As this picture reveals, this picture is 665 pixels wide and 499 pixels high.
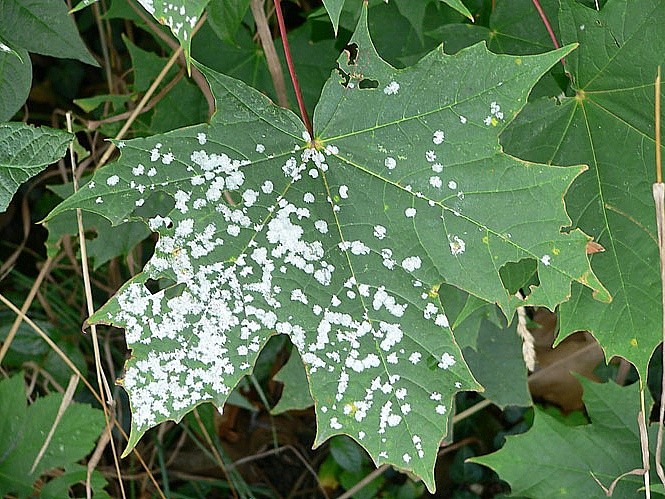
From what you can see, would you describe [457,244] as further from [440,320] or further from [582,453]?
[582,453]

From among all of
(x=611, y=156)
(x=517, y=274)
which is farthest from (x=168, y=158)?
(x=611, y=156)

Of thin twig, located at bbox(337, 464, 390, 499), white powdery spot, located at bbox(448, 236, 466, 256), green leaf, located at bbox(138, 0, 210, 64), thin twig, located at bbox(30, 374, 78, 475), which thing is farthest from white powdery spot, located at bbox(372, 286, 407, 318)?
thin twig, located at bbox(337, 464, 390, 499)

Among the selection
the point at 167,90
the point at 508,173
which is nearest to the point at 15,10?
the point at 167,90

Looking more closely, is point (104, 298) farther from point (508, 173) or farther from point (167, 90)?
point (508, 173)

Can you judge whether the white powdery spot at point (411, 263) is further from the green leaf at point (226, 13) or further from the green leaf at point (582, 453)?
the green leaf at point (582, 453)

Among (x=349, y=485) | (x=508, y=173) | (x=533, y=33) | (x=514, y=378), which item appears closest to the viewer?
(x=508, y=173)

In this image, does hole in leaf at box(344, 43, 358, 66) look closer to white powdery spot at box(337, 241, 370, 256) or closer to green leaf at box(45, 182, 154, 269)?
white powdery spot at box(337, 241, 370, 256)
